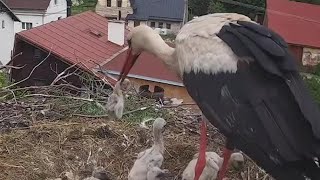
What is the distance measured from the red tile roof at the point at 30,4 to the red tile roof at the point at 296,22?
423 inches

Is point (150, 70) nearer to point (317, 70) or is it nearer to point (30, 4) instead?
point (317, 70)

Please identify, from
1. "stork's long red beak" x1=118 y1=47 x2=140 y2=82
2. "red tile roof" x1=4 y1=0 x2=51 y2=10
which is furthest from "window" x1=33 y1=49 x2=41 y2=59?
"red tile roof" x1=4 y1=0 x2=51 y2=10

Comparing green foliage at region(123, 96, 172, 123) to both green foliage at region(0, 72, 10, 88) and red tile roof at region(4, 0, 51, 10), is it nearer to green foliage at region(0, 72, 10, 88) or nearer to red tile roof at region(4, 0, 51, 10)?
green foliage at region(0, 72, 10, 88)

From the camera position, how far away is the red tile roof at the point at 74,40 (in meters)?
11.5

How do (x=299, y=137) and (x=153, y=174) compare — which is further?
(x=153, y=174)

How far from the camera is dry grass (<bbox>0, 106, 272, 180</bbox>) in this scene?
402cm

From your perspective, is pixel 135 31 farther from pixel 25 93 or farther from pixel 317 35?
pixel 317 35

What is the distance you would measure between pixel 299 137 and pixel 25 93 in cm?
323

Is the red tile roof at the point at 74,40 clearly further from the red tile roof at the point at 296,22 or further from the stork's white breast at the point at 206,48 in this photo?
the stork's white breast at the point at 206,48

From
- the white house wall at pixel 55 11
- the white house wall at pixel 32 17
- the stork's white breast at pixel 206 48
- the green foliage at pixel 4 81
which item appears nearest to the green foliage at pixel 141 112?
the stork's white breast at pixel 206 48

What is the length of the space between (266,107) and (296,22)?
18833 mm

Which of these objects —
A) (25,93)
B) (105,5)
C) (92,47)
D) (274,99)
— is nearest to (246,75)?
(274,99)

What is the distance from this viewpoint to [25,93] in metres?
5.44

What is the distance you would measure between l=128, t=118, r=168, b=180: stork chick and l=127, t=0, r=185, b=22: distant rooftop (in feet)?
87.9
